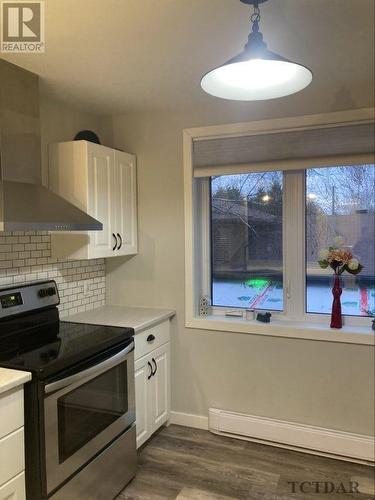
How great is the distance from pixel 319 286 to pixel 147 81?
5.71ft

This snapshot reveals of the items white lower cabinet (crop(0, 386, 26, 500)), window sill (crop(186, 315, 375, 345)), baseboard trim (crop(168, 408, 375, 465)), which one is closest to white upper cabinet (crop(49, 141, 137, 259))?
window sill (crop(186, 315, 375, 345))

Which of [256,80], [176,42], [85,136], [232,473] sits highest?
[176,42]

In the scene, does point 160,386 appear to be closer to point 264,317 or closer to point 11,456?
point 264,317

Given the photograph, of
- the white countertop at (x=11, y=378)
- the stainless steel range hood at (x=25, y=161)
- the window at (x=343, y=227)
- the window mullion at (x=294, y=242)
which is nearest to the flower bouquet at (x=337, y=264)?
the window at (x=343, y=227)

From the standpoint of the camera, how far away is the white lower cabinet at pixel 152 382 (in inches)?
104

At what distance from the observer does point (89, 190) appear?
260 cm

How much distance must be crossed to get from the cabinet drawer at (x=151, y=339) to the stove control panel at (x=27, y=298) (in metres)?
0.57

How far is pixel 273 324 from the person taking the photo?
9.24ft

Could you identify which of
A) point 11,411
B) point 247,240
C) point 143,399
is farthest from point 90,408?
point 247,240

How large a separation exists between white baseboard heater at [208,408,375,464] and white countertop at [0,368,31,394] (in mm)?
1652

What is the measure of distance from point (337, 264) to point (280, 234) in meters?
0.44

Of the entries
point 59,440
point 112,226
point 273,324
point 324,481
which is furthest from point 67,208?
point 324,481

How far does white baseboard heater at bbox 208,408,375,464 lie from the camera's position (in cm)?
259

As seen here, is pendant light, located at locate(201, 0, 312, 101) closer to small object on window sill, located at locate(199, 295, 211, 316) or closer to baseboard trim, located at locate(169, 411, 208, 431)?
small object on window sill, located at locate(199, 295, 211, 316)
